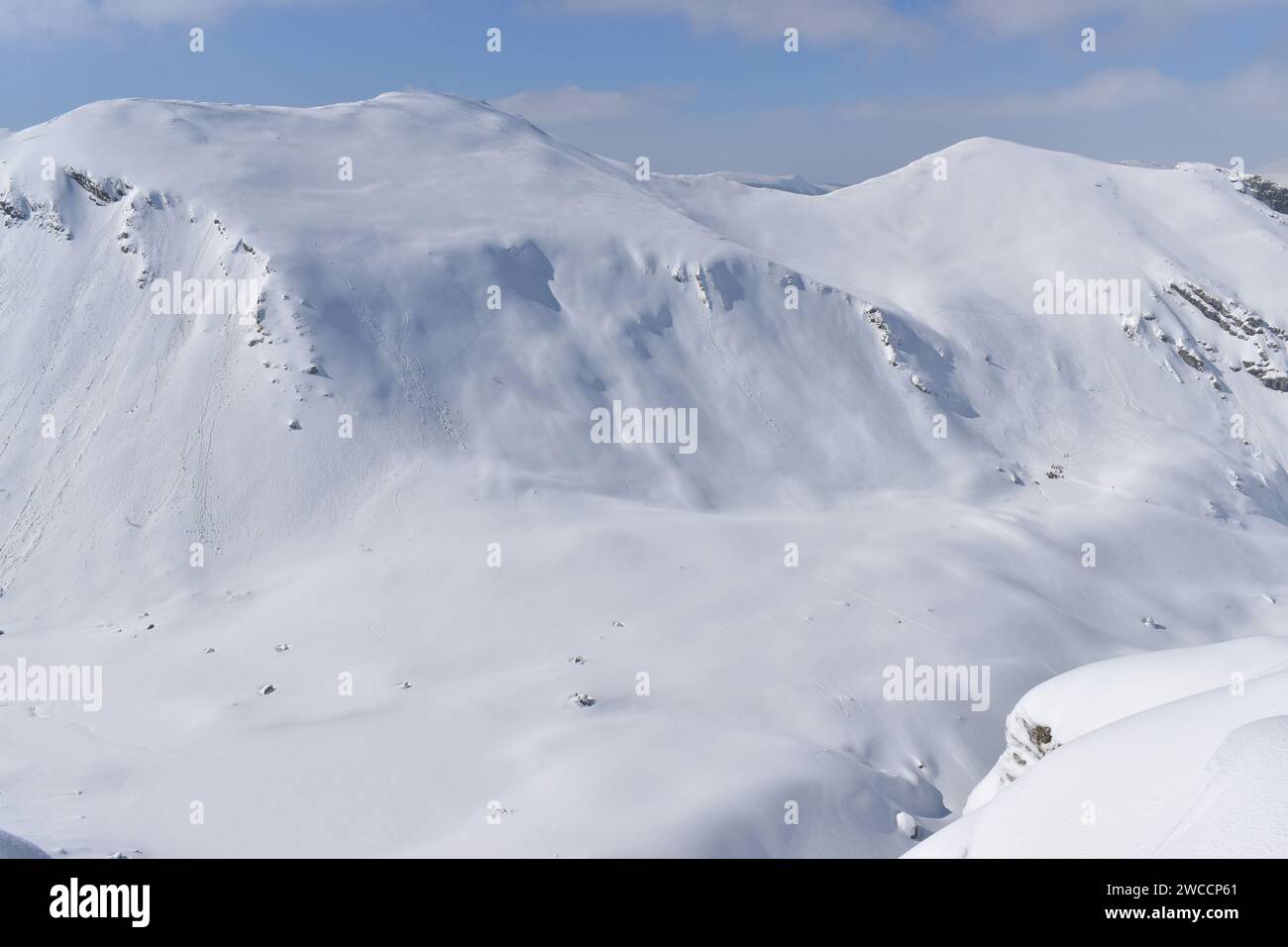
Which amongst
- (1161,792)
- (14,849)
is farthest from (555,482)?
(1161,792)

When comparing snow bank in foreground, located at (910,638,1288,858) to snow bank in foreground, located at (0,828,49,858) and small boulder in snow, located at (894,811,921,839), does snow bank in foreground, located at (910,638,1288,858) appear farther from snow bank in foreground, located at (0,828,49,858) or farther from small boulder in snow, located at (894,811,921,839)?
snow bank in foreground, located at (0,828,49,858)

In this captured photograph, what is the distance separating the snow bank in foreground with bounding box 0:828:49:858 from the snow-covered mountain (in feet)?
31.1

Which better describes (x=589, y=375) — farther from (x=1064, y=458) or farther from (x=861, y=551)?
(x=1064, y=458)

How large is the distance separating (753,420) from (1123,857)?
40.8m

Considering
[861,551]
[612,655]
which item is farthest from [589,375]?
[612,655]

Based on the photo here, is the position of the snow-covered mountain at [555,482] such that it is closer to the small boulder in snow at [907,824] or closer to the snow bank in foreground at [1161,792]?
the small boulder in snow at [907,824]

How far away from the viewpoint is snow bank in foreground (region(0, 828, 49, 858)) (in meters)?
8.38

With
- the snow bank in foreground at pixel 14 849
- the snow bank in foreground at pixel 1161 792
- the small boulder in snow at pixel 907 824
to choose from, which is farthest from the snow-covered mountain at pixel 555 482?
the snow bank in foreground at pixel 1161 792

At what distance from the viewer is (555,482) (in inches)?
1570

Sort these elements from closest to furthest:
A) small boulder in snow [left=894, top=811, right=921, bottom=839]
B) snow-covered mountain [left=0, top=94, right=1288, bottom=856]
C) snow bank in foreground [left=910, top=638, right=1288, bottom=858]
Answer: snow bank in foreground [left=910, top=638, right=1288, bottom=858] < small boulder in snow [left=894, top=811, right=921, bottom=839] < snow-covered mountain [left=0, top=94, right=1288, bottom=856]

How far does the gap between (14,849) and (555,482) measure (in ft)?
103

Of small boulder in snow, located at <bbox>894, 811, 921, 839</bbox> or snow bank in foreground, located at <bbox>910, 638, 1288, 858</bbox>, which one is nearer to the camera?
snow bank in foreground, located at <bbox>910, 638, 1288, 858</bbox>

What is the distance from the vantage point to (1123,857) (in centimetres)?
736

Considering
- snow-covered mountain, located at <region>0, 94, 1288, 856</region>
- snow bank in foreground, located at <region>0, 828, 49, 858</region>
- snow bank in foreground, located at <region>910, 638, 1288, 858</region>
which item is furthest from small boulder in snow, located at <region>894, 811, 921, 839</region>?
snow bank in foreground, located at <region>0, 828, 49, 858</region>
